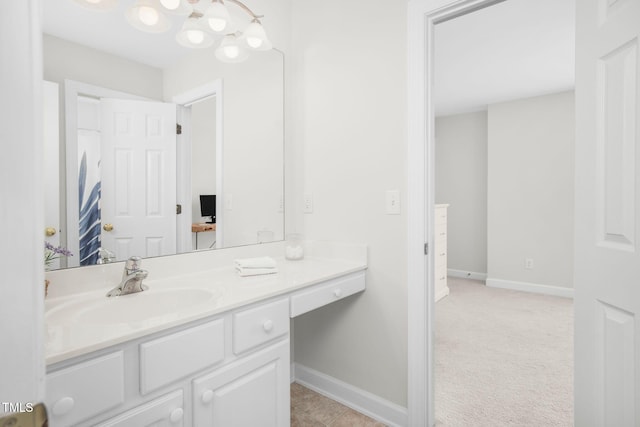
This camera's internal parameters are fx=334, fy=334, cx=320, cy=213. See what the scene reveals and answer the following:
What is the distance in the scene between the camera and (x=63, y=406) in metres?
0.79

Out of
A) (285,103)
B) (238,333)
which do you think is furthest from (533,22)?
(238,333)

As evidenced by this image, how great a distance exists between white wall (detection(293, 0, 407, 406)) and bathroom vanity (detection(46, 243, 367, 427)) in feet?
1.08

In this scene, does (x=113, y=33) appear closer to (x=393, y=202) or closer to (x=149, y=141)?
(x=149, y=141)

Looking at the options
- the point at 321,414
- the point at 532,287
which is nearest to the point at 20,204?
the point at 321,414

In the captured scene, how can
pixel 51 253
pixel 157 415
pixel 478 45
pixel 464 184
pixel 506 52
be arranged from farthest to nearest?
pixel 464 184 → pixel 506 52 → pixel 478 45 → pixel 51 253 → pixel 157 415

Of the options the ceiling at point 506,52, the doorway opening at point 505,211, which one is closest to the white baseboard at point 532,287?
the doorway opening at point 505,211

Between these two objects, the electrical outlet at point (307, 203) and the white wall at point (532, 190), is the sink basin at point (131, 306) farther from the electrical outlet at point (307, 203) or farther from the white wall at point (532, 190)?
the white wall at point (532, 190)

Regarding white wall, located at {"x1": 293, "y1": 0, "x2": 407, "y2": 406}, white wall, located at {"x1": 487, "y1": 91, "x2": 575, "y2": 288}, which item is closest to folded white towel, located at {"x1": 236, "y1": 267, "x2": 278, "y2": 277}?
→ white wall, located at {"x1": 293, "y1": 0, "x2": 407, "y2": 406}

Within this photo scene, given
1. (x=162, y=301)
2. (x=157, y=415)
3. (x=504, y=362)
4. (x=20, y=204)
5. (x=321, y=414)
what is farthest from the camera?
(x=504, y=362)

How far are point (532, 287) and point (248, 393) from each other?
4329 millimetres

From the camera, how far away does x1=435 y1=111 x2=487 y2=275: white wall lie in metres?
4.98

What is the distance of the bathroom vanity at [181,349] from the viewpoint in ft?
2.78

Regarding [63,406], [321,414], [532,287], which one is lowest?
[321,414]

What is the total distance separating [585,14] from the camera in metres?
1.07
